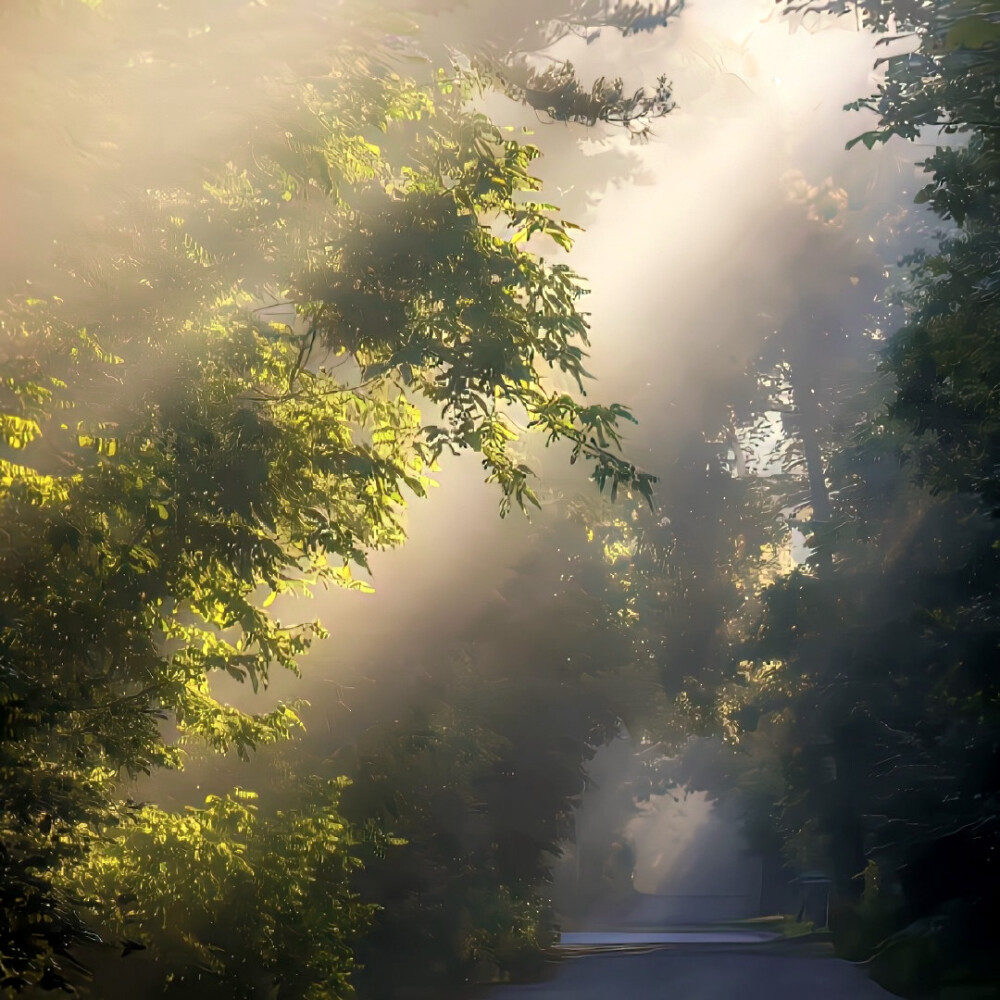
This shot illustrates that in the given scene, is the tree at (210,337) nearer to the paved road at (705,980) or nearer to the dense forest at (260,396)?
the dense forest at (260,396)

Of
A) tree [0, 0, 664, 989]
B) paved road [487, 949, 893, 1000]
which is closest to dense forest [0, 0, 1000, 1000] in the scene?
tree [0, 0, 664, 989]

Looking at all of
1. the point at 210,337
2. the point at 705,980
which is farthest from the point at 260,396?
the point at 705,980

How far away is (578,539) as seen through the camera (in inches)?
1142

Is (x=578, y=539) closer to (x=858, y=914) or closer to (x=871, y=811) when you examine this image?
(x=871, y=811)

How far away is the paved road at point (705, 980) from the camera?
65.0 feet

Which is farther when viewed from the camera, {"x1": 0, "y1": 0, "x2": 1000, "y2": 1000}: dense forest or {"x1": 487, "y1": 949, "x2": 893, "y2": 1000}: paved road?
{"x1": 487, "y1": 949, "x2": 893, "y2": 1000}: paved road

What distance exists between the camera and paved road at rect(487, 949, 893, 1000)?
779 inches

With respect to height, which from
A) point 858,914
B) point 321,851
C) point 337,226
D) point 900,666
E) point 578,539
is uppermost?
point 578,539

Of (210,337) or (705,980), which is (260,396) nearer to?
(210,337)

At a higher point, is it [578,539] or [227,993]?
[578,539]

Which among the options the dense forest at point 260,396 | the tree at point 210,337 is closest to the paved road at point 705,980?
the dense forest at point 260,396

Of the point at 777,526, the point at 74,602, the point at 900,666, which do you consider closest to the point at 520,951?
the point at 900,666

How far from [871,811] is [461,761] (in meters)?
10.1

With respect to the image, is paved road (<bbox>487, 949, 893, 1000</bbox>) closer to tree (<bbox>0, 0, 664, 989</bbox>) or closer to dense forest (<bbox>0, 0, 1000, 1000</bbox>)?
dense forest (<bbox>0, 0, 1000, 1000</bbox>)
